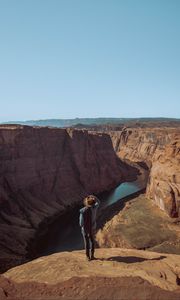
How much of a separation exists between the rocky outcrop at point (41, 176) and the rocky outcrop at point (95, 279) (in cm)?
2905

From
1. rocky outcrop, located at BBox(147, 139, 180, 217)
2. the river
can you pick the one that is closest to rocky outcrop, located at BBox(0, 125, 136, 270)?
the river

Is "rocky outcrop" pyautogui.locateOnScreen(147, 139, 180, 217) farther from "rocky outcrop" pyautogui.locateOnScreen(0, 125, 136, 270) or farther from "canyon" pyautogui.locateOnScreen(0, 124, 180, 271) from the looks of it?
"rocky outcrop" pyautogui.locateOnScreen(0, 125, 136, 270)

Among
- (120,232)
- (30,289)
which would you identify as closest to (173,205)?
(120,232)

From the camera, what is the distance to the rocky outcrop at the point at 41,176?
56.8m

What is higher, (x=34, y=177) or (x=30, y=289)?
(x=30, y=289)

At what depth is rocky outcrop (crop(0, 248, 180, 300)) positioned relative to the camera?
12.3 m

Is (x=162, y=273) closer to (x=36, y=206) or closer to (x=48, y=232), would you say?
(x=48, y=232)

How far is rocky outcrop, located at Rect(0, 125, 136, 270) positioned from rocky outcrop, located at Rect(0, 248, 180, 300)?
Answer: 95.3 feet

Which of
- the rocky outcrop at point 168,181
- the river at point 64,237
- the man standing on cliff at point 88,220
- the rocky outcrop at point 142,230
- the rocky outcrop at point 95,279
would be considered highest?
the man standing on cliff at point 88,220

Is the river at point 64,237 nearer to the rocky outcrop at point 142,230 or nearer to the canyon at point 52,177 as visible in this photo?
the canyon at point 52,177

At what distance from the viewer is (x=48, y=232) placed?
5906 cm

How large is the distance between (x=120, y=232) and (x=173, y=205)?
9660 millimetres

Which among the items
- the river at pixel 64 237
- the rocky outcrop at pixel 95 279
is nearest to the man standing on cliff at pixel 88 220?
the rocky outcrop at pixel 95 279

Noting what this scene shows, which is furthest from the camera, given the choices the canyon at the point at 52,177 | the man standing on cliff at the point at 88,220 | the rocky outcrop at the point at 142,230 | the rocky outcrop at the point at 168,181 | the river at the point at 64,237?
the canyon at the point at 52,177
